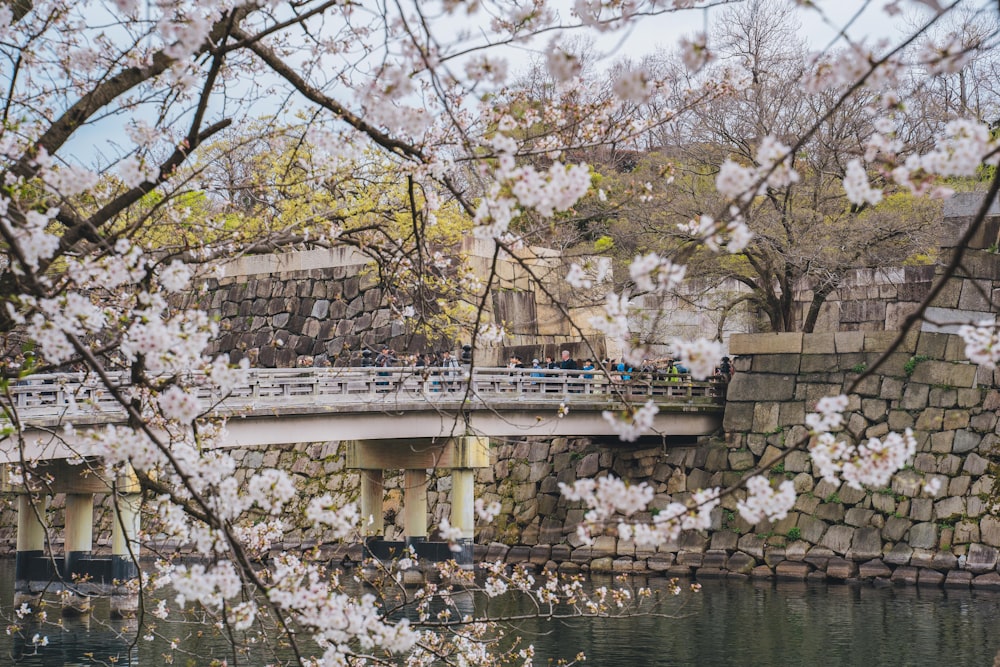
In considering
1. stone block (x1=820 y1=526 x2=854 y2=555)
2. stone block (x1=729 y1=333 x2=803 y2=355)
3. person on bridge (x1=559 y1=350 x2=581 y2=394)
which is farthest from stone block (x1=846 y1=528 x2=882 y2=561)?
person on bridge (x1=559 y1=350 x2=581 y2=394)

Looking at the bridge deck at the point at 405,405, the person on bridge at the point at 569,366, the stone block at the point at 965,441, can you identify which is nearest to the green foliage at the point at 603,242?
the person on bridge at the point at 569,366

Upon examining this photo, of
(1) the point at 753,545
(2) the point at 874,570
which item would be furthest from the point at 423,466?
(2) the point at 874,570

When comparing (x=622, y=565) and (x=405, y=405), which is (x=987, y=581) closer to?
(x=622, y=565)

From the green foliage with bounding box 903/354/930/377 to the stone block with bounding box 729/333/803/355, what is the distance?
6.83ft

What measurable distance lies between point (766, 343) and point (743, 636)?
29.4 ft

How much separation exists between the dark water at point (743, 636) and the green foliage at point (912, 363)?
4327mm

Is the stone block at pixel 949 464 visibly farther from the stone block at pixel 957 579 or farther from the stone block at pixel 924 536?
the stone block at pixel 957 579

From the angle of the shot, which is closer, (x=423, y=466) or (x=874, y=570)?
(x=874, y=570)

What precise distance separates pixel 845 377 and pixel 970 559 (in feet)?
13.7

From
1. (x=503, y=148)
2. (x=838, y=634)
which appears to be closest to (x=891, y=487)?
(x=838, y=634)

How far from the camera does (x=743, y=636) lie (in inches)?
645

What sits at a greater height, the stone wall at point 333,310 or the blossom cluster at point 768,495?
the stone wall at point 333,310

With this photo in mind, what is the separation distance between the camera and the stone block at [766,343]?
78.4 feet

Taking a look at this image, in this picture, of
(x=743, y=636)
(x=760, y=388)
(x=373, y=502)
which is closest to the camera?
(x=743, y=636)
